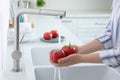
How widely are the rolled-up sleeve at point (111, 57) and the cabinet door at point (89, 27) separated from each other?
265 cm

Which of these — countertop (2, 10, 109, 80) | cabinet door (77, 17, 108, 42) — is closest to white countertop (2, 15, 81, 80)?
countertop (2, 10, 109, 80)

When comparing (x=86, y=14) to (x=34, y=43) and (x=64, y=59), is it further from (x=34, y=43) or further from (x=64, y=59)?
(x=64, y=59)

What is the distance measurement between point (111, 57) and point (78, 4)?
3.18 meters

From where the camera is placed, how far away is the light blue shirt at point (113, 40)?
1211mm

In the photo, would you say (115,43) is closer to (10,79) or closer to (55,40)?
(10,79)

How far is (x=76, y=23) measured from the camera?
12.7 ft

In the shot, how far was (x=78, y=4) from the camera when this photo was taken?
4.32 metres

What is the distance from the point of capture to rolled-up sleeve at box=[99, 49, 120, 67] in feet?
3.94

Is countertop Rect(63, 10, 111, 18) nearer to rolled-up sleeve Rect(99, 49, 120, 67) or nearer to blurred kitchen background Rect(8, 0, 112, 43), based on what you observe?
blurred kitchen background Rect(8, 0, 112, 43)

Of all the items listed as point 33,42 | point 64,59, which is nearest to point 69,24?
point 33,42

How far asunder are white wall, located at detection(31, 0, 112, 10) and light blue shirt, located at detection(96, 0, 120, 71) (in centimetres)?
276

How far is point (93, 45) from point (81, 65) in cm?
15

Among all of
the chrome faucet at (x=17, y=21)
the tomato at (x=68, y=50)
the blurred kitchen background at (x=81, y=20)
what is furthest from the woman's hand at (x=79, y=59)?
the blurred kitchen background at (x=81, y=20)

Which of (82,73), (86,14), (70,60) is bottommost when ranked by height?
(82,73)
